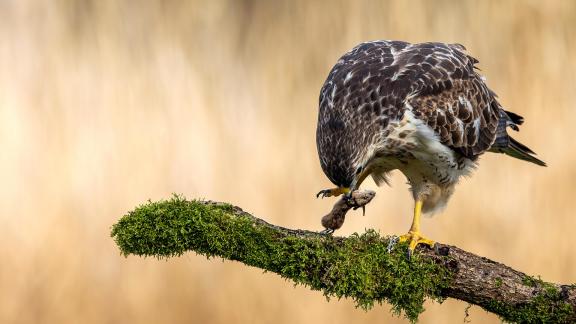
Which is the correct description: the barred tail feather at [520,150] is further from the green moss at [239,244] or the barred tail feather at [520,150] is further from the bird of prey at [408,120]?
the green moss at [239,244]

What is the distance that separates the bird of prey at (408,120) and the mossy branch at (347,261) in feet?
0.78

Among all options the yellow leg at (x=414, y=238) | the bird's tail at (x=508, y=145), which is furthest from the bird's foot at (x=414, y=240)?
the bird's tail at (x=508, y=145)

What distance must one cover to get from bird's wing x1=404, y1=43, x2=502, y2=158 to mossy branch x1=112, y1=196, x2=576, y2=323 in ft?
2.29

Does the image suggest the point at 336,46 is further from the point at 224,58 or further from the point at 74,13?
the point at 74,13

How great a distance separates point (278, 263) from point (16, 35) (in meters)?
3.22

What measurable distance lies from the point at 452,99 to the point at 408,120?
48 cm

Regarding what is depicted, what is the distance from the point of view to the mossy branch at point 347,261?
3.97 m

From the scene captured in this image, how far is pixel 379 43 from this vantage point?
4.99 m

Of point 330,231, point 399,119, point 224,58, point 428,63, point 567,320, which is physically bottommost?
point 567,320

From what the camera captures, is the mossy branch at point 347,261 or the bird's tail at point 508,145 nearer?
the mossy branch at point 347,261

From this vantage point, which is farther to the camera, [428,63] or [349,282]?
[428,63]

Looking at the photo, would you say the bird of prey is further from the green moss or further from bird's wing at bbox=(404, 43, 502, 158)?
the green moss

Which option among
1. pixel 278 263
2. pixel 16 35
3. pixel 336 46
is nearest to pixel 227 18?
pixel 336 46

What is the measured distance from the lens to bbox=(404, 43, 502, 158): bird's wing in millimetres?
4617
